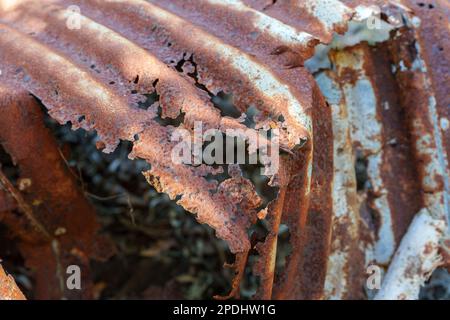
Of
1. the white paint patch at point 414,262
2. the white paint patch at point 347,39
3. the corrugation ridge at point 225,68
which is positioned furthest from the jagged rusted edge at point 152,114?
the white paint patch at point 414,262

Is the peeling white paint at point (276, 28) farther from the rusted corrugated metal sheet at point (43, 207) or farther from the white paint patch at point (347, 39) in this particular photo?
the rusted corrugated metal sheet at point (43, 207)

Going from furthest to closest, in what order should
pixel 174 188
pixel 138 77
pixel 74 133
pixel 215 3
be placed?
pixel 74 133 → pixel 215 3 → pixel 138 77 → pixel 174 188

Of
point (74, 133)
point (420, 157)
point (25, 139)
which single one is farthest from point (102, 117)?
point (420, 157)

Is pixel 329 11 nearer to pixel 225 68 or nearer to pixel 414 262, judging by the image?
pixel 225 68

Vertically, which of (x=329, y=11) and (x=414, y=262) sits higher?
(x=329, y=11)

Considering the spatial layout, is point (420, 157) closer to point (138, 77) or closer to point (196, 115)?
point (196, 115)

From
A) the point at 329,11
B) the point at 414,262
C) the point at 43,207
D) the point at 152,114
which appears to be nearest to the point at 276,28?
the point at 329,11

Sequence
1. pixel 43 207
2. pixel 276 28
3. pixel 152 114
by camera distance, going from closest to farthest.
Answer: pixel 152 114, pixel 276 28, pixel 43 207

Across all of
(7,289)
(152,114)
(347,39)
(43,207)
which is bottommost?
(43,207)

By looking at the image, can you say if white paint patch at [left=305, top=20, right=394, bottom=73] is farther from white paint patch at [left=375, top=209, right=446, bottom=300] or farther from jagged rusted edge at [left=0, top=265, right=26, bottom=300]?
jagged rusted edge at [left=0, top=265, right=26, bottom=300]
